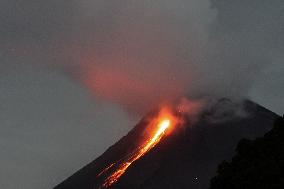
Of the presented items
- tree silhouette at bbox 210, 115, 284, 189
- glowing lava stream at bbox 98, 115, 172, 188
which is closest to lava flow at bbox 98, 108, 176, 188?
glowing lava stream at bbox 98, 115, 172, 188

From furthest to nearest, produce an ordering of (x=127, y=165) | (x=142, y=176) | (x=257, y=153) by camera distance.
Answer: (x=127, y=165), (x=142, y=176), (x=257, y=153)

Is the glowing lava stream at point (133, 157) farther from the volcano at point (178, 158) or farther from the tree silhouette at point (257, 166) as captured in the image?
the tree silhouette at point (257, 166)

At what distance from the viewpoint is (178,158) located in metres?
168

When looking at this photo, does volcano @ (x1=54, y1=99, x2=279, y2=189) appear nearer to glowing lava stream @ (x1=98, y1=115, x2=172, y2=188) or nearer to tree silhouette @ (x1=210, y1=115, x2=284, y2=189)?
glowing lava stream @ (x1=98, y1=115, x2=172, y2=188)

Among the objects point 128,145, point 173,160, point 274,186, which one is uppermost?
point 128,145

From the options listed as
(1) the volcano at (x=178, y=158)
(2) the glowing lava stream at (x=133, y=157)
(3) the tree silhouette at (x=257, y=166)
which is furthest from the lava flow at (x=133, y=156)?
(3) the tree silhouette at (x=257, y=166)

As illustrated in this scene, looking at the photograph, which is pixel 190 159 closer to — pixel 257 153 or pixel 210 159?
pixel 210 159

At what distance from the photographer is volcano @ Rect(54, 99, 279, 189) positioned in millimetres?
151250

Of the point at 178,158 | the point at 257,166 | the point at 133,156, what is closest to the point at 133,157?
the point at 133,156

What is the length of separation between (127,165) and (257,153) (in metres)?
120

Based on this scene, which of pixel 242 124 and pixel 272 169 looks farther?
pixel 242 124

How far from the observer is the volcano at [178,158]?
496 feet

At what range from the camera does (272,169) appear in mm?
40281

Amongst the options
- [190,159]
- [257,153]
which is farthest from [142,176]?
[257,153]
